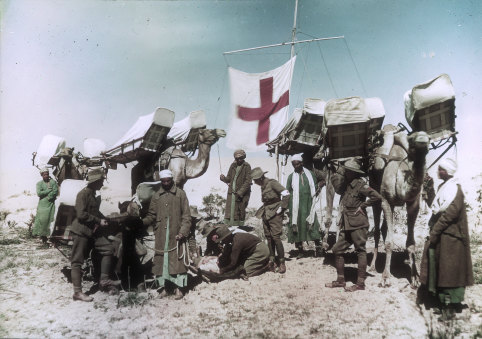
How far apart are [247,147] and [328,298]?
4874 millimetres

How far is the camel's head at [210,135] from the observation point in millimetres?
8125

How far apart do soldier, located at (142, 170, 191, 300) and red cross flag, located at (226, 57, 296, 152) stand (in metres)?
4.03

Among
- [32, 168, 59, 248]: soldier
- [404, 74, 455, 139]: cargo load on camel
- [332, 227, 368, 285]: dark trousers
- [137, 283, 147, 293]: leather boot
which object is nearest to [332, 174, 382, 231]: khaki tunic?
[332, 227, 368, 285]: dark trousers

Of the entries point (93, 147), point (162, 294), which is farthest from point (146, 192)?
point (93, 147)

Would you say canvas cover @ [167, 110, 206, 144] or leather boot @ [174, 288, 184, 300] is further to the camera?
canvas cover @ [167, 110, 206, 144]

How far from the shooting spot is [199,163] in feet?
26.6

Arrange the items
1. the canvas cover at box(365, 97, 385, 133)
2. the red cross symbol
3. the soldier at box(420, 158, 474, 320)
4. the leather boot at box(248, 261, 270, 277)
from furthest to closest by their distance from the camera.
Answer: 1. the red cross symbol
2. the canvas cover at box(365, 97, 385, 133)
3. the leather boot at box(248, 261, 270, 277)
4. the soldier at box(420, 158, 474, 320)

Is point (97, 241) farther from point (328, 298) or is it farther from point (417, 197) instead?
point (417, 197)

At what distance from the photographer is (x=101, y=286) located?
5.67m

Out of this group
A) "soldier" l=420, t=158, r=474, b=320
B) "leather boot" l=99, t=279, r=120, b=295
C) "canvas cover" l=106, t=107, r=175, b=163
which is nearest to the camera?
"soldier" l=420, t=158, r=474, b=320

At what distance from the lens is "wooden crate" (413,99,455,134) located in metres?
5.50

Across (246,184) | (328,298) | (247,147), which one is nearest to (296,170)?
(246,184)

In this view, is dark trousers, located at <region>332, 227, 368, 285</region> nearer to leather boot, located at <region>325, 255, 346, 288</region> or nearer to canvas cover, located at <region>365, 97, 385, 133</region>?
leather boot, located at <region>325, 255, 346, 288</region>

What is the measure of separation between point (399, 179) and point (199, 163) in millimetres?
4207
